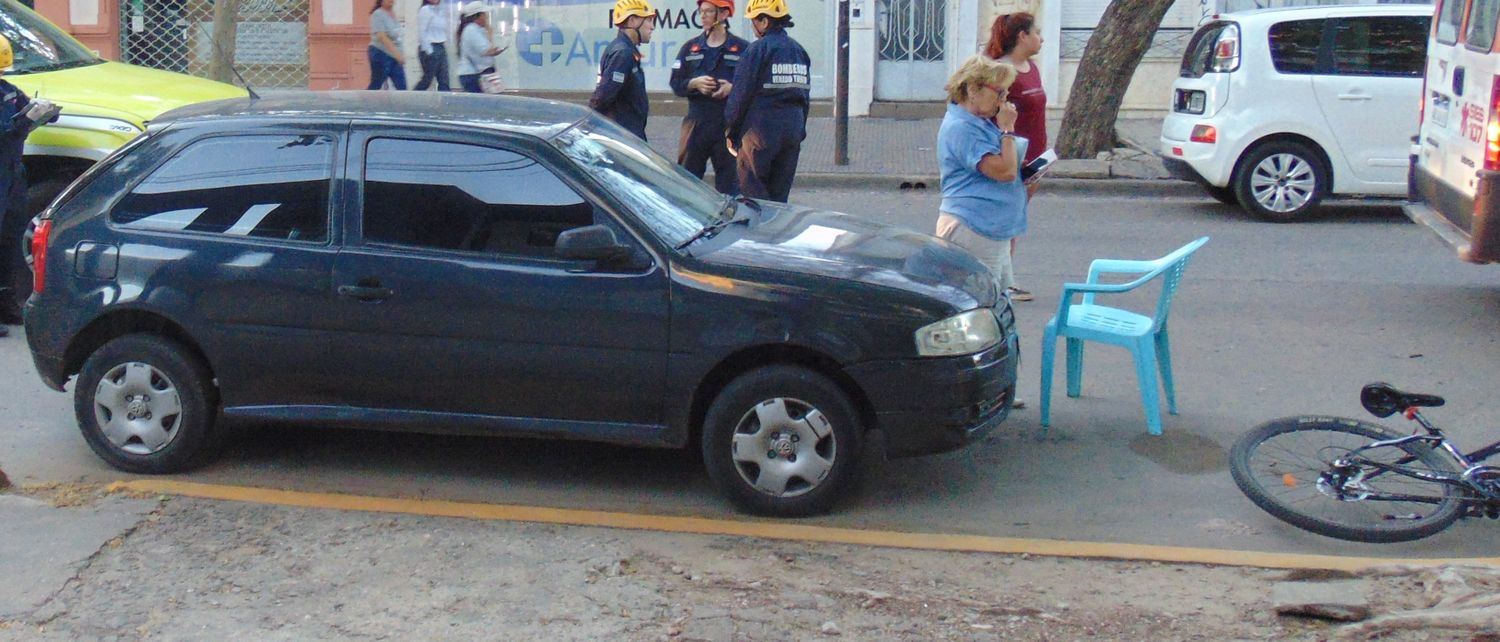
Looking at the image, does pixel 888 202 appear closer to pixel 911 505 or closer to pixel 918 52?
pixel 918 52

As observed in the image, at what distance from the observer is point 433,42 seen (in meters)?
15.1

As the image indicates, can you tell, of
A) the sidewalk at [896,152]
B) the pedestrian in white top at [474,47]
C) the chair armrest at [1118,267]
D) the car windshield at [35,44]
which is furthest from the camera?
the sidewalk at [896,152]

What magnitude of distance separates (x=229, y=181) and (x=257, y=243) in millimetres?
301

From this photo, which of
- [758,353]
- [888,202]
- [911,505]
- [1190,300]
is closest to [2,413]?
[758,353]

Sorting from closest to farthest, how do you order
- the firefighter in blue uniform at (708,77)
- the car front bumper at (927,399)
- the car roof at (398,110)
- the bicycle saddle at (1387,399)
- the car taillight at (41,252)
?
the bicycle saddle at (1387,399), the car front bumper at (927,399), the car roof at (398,110), the car taillight at (41,252), the firefighter in blue uniform at (708,77)

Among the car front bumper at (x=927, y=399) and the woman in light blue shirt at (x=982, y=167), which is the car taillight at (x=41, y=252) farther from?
the woman in light blue shirt at (x=982, y=167)

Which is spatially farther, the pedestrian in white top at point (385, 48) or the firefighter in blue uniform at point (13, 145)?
the pedestrian in white top at point (385, 48)

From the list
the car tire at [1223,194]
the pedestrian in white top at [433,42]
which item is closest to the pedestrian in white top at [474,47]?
the pedestrian in white top at [433,42]

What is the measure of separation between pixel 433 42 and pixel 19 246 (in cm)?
702

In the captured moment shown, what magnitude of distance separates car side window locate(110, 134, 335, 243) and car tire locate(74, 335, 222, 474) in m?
0.48

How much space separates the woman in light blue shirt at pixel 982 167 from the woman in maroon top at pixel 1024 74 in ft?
1.91

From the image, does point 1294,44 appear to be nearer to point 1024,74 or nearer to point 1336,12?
point 1336,12

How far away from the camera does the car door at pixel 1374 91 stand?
38.5ft

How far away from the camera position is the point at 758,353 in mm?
5559
